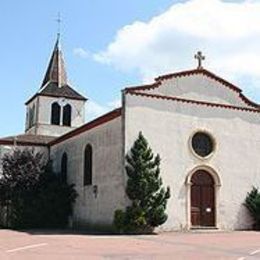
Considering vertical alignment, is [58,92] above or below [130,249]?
above

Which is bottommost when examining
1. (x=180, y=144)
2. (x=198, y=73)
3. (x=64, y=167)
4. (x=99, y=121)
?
(x=64, y=167)

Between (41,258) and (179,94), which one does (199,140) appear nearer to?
(179,94)

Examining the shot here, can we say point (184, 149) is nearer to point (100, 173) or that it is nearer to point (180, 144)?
point (180, 144)

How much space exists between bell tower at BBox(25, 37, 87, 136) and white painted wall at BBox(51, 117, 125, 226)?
13.9 metres

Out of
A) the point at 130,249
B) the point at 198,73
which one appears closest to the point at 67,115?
the point at 198,73

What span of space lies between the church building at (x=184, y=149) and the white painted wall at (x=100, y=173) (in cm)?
5

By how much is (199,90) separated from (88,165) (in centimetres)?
729

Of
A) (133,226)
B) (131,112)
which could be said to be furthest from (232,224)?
(131,112)

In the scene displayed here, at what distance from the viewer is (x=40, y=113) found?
4478cm

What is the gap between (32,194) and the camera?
2988cm

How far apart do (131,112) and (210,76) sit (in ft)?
18.0

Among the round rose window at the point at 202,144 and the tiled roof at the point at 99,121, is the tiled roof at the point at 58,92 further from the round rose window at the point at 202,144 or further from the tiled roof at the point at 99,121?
the round rose window at the point at 202,144

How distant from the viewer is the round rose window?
86.9ft

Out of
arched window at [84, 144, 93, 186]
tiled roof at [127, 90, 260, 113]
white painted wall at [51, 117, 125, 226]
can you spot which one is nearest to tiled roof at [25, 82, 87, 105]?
white painted wall at [51, 117, 125, 226]
